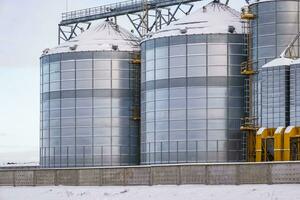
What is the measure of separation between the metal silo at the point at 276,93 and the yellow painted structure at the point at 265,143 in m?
0.60

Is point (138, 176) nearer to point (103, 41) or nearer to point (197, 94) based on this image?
point (197, 94)

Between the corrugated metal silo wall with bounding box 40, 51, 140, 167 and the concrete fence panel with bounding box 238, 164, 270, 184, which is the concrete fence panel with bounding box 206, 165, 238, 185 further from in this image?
the corrugated metal silo wall with bounding box 40, 51, 140, 167

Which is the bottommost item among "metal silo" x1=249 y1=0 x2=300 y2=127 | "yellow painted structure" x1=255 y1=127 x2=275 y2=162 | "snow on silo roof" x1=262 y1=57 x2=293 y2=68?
"yellow painted structure" x1=255 y1=127 x2=275 y2=162

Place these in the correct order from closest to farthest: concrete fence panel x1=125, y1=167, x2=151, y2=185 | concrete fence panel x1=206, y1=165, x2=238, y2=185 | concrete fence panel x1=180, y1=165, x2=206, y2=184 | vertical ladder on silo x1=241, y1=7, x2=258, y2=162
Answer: concrete fence panel x1=206, y1=165, x2=238, y2=185 → concrete fence panel x1=180, y1=165, x2=206, y2=184 → concrete fence panel x1=125, y1=167, x2=151, y2=185 → vertical ladder on silo x1=241, y1=7, x2=258, y2=162

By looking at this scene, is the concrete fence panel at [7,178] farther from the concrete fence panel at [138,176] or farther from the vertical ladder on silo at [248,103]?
the vertical ladder on silo at [248,103]

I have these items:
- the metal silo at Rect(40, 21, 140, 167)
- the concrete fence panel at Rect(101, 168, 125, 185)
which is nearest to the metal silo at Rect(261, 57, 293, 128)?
the concrete fence panel at Rect(101, 168, 125, 185)

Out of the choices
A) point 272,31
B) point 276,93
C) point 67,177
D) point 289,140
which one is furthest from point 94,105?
point 289,140

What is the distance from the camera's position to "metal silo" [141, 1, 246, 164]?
73.1 meters

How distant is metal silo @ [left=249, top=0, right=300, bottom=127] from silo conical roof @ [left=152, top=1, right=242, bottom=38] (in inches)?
180

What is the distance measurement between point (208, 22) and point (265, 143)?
51.3 ft

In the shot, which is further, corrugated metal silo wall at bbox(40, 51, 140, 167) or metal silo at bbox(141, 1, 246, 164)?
corrugated metal silo wall at bbox(40, 51, 140, 167)
